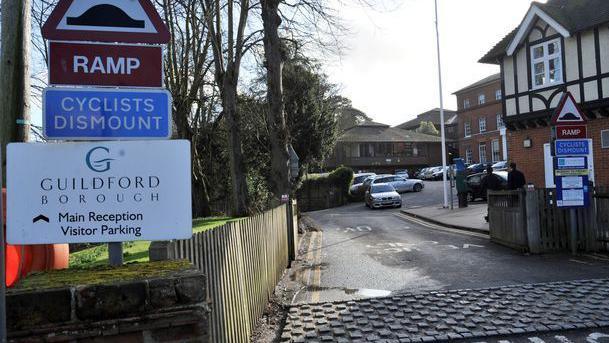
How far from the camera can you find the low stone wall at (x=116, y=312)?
2.33m

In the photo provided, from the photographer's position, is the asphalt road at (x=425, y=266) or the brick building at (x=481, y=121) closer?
the asphalt road at (x=425, y=266)

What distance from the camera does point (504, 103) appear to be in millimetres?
23281

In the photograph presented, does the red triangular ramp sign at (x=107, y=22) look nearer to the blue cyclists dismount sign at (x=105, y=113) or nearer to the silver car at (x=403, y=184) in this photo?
the blue cyclists dismount sign at (x=105, y=113)

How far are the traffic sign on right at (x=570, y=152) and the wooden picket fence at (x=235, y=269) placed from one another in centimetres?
642

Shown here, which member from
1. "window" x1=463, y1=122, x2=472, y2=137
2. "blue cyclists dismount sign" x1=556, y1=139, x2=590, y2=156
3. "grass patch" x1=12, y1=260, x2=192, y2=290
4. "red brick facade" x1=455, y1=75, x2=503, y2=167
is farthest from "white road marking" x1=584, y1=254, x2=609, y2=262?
"window" x1=463, y1=122, x2=472, y2=137

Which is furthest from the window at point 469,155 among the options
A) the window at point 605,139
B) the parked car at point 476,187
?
the window at point 605,139

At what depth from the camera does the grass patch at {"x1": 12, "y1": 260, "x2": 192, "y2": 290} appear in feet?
8.18

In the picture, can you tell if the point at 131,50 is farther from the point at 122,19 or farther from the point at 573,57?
the point at 573,57

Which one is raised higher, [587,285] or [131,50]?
[131,50]

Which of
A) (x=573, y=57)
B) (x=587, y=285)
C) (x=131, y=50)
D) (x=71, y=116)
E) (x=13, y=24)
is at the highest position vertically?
(x=573, y=57)

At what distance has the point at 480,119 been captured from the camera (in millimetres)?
63062

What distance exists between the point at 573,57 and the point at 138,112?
69.9ft

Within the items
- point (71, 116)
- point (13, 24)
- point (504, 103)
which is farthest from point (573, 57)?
point (71, 116)

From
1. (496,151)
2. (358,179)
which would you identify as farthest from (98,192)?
(496,151)
